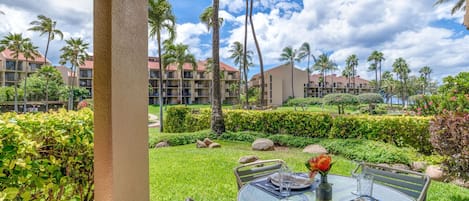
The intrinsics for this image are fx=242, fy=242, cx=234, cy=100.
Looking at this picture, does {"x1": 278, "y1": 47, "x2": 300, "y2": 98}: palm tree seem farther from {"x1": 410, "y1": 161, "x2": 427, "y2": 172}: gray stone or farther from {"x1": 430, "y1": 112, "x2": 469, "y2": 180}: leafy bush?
{"x1": 430, "y1": 112, "x2": 469, "y2": 180}: leafy bush

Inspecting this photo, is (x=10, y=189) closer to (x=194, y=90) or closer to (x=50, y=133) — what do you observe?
(x=50, y=133)

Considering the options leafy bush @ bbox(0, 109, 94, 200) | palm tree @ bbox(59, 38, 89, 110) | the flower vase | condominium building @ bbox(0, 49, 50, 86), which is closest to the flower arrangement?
the flower vase

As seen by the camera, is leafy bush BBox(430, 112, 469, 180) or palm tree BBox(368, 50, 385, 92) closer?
leafy bush BBox(430, 112, 469, 180)

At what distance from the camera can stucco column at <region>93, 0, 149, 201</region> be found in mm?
1565

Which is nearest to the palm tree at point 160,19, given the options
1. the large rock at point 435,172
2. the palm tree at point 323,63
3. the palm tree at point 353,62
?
the large rock at point 435,172

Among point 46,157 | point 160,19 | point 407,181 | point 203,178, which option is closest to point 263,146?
point 203,178

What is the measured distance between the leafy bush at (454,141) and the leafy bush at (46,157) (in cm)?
456

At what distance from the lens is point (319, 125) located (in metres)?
7.82

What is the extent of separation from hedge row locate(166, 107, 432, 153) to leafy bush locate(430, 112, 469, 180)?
8.09 ft

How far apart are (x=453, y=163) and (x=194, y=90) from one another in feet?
114

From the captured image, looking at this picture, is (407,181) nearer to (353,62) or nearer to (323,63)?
(323,63)

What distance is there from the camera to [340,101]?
1667 cm

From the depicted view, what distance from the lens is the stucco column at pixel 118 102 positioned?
157 cm

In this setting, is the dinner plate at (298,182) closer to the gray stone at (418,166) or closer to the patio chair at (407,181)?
the patio chair at (407,181)
